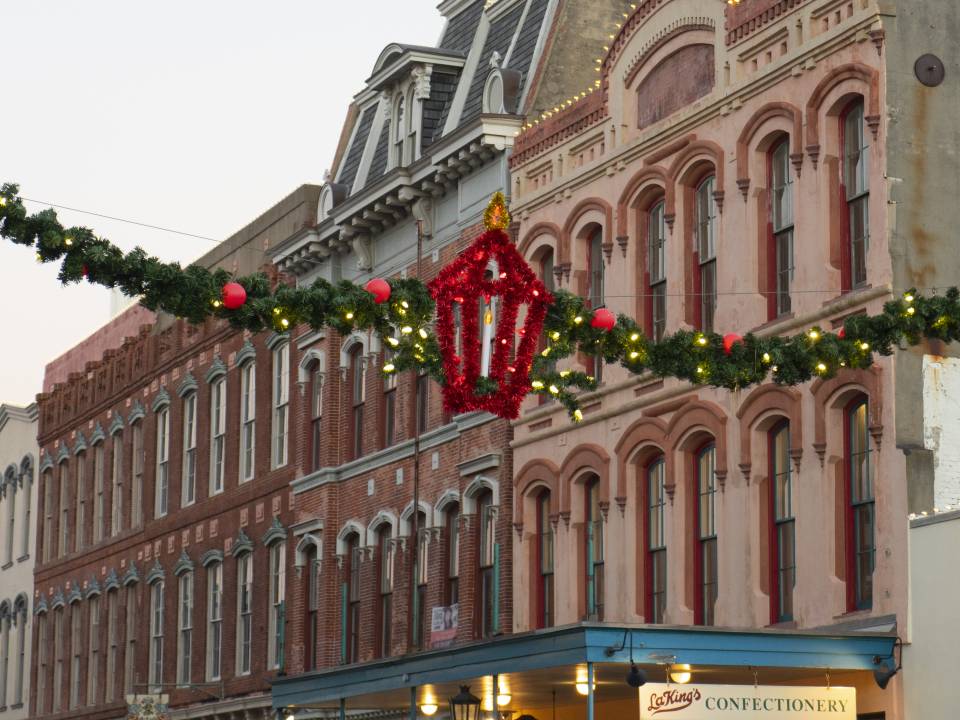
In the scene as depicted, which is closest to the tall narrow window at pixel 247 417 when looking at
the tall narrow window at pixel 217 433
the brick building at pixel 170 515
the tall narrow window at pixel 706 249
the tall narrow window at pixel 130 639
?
the brick building at pixel 170 515

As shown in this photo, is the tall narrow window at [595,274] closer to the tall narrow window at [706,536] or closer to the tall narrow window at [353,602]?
the tall narrow window at [706,536]

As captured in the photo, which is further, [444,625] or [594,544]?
[444,625]

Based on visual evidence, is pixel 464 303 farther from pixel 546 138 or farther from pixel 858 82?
pixel 546 138

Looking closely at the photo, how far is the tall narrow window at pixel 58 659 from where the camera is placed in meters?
49.2

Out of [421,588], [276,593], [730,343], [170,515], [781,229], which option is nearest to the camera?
[730,343]

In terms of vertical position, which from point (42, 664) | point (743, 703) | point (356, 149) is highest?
point (356, 149)

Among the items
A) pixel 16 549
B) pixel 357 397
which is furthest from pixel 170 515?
pixel 16 549

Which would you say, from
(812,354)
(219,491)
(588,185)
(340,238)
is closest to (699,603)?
(588,185)

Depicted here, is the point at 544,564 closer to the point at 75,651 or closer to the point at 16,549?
the point at 75,651

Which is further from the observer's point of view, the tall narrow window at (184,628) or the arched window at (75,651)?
the arched window at (75,651)

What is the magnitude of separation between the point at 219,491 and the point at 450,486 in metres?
10.7

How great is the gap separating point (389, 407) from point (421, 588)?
346 centimetres

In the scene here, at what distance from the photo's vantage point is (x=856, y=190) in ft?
77.2

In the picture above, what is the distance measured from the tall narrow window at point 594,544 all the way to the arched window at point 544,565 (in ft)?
3.42
